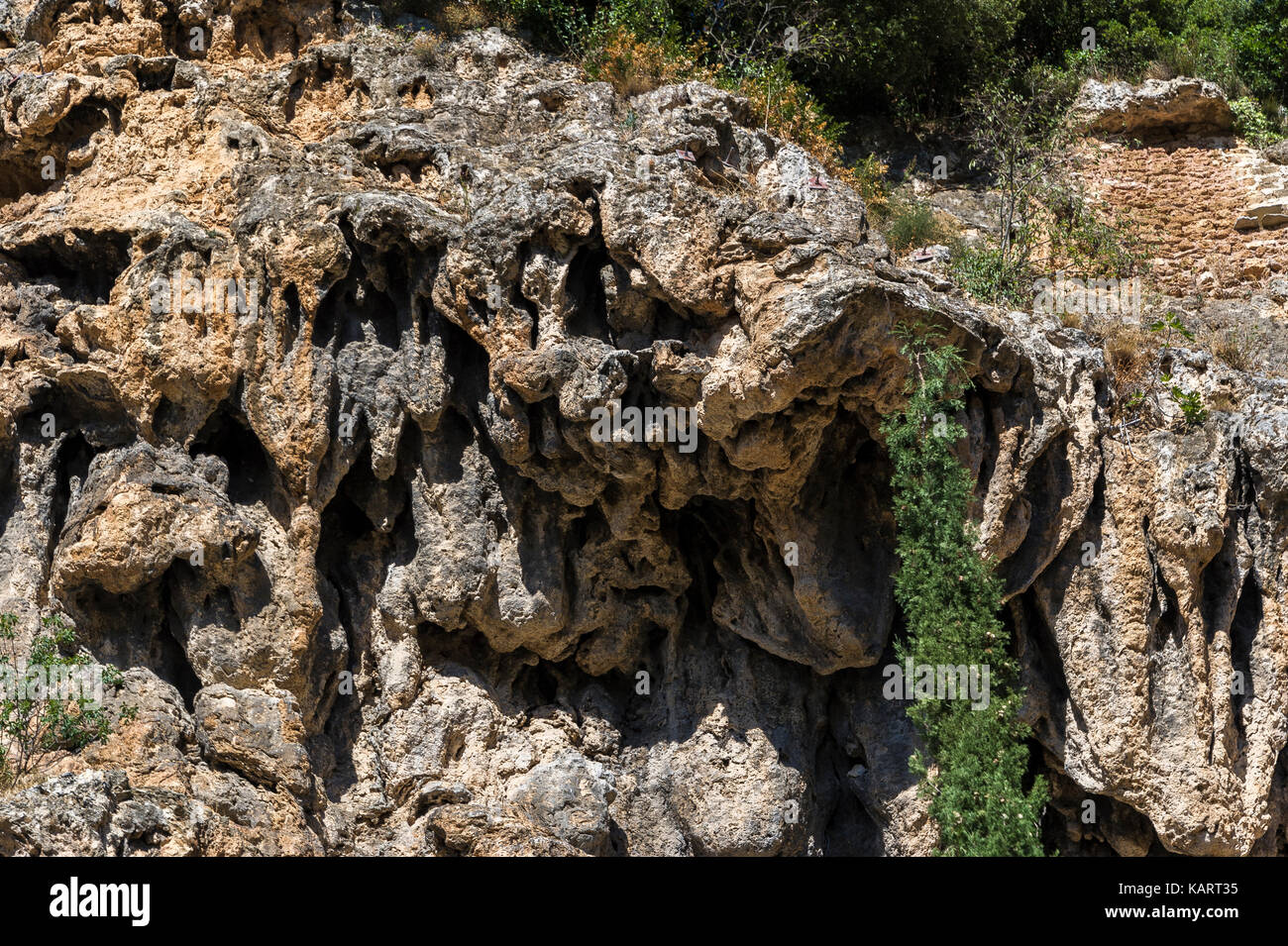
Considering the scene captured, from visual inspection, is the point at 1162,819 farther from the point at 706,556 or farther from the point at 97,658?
the point at 97,658

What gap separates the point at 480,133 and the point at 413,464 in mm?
2951

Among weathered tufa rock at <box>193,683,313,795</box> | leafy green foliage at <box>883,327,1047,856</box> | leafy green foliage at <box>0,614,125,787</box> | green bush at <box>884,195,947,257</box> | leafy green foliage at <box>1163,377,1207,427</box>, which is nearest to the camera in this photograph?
leafy green foliage at <box>0,614,125,787</box>

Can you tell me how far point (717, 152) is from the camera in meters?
13.0

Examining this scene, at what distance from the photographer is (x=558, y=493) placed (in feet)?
41.5

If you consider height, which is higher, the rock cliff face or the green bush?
the green bush

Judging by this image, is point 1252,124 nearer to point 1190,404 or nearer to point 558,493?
point 1190,404

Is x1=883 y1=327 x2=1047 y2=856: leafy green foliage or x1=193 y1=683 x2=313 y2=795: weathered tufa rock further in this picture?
x1=883 y1=327 x2=1047 y2=856: leafy green foliage

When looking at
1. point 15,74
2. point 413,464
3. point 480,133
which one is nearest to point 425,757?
point 413,464

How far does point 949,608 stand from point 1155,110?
8.09 metres

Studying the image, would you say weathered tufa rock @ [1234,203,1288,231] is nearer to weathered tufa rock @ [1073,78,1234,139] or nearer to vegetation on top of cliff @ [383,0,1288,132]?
weathered tufa rock @ [1073,78,1234,139]

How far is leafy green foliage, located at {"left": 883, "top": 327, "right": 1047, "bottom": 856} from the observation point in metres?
11.4

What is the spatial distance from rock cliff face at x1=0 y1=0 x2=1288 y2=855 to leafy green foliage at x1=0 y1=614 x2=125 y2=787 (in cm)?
24

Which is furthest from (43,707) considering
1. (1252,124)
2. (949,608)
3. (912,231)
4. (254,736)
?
(1252,124)

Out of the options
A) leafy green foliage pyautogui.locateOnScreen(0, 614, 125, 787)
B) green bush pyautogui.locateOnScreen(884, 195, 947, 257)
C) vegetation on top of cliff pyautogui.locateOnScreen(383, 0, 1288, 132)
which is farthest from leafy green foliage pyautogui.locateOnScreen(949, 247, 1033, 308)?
leafy green foliage pyautogui.locateOnScreen(0, 614, 125, 787)
